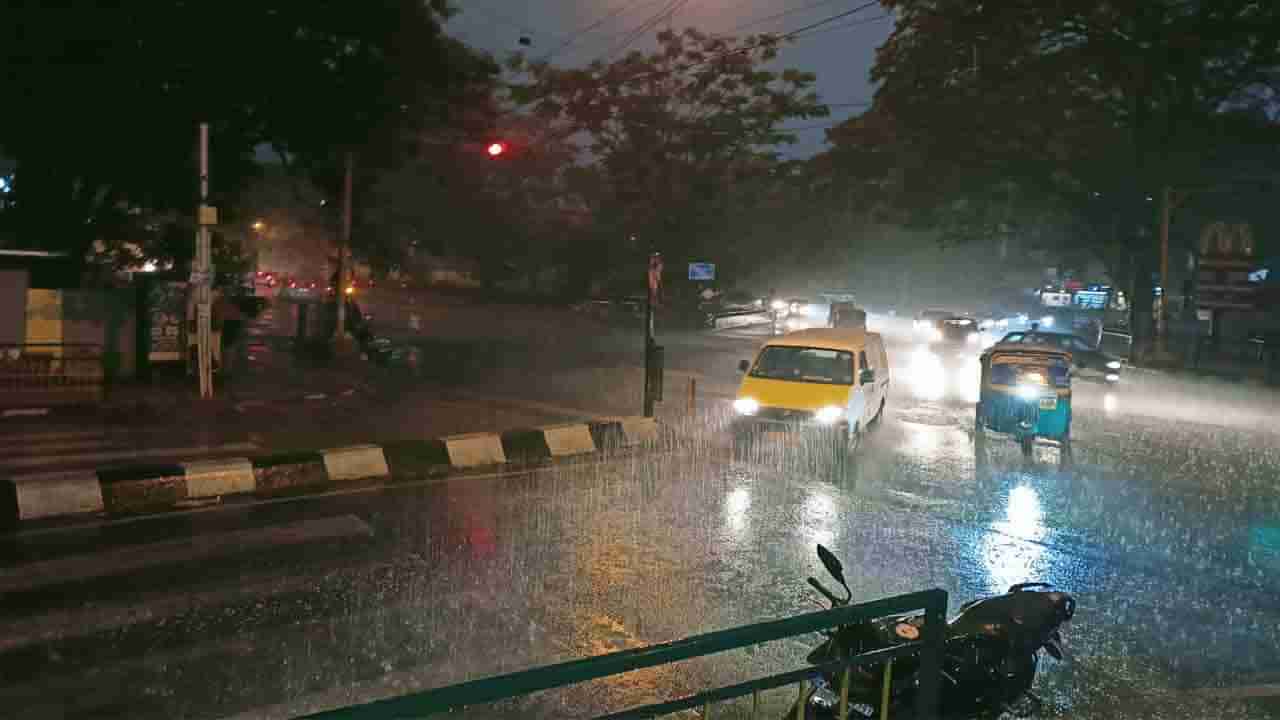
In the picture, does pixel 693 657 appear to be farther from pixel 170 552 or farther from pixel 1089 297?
pixel 1089 297

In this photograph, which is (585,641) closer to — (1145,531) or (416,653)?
(416,653)

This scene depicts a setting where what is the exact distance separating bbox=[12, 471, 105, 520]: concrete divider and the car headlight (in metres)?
9.02

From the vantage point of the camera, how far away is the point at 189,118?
1894cm

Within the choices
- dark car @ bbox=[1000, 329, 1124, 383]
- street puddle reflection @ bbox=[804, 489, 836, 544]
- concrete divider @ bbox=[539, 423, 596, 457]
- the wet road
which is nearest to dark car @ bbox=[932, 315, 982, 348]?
dark car @ bbox=[1000, 329, 1124, 383]

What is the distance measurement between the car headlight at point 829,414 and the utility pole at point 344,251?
13.4 m

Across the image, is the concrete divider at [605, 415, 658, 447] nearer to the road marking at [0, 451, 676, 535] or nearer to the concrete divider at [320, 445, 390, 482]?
the road marking at [0, 451, 676, 535]

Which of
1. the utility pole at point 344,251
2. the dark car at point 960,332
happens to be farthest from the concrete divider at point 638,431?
the dark car at point 960,332

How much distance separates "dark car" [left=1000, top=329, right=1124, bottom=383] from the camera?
94.8 ft

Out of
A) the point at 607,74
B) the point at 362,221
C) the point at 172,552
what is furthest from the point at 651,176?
the point at 172,552

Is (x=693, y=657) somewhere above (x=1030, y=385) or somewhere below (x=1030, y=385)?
below

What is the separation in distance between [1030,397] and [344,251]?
53.2 ft

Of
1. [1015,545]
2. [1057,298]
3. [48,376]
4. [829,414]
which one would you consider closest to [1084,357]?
[829,414]

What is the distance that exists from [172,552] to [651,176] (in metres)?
43.0

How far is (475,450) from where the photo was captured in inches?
541
